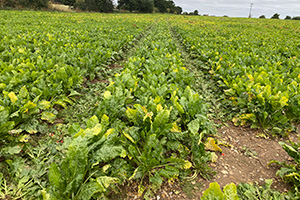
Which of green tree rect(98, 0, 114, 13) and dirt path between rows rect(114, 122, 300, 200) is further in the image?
green tree rect(98, 0, 114, 13)

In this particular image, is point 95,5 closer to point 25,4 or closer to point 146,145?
point 25,4

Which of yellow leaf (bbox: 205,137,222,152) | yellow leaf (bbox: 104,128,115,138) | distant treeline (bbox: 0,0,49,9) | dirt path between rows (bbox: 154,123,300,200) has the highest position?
distant treeline (bbox: 0,0,49,9)

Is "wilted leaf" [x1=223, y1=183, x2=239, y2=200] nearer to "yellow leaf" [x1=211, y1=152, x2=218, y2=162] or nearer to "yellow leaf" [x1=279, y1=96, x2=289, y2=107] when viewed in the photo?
"yellow leaf" [x1=211, y1=152, x2=218, y2=162]

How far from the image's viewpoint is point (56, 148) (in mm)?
3039

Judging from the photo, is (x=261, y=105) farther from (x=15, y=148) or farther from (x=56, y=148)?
(x=15, y=148)

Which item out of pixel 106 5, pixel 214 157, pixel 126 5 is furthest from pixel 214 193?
pixel 126 5

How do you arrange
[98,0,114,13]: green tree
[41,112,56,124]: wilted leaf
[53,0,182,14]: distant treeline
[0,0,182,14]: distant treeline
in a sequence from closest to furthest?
1. [41,112,56,124]: wilted leaf
2. [0,0,182,14]: distant treeline
3. [53,0,182,14]: distant treeline
4. [98,0,114,13]: green tree

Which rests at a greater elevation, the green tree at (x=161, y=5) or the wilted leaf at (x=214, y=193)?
the green tree at (x=161, y=5)

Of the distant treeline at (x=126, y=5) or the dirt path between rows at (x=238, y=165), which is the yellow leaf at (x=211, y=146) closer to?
the dirt path between rows at (x=238, y=165)

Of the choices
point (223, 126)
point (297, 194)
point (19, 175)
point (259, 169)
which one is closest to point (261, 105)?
point (223, 126)

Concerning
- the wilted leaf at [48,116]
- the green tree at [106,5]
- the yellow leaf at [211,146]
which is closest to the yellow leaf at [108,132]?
the wilted leaf at [48,116]

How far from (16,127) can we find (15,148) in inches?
27.3

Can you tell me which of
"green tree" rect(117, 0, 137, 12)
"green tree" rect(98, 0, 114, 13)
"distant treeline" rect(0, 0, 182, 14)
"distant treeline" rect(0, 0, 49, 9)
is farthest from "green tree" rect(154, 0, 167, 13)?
"distant treeline" rect(0, 0, 49, 9)

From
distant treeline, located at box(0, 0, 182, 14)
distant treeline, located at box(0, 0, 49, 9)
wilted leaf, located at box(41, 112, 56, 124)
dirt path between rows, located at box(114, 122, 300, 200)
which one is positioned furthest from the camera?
distant treeline, located at box(0, 0, 182, 14)
